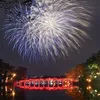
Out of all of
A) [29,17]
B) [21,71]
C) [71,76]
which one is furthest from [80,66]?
[29,17]

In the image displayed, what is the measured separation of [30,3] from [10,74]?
12965 cm

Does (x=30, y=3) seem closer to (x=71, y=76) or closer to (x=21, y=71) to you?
(x=71, y=76)

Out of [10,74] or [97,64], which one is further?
[10,74]

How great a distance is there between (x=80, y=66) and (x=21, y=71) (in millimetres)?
66856

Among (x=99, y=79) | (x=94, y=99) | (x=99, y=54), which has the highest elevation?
(x=99, y=54)

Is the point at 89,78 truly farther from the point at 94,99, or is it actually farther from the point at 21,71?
Result: the point at 21,71

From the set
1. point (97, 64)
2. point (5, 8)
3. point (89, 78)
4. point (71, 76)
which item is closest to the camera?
point (5, 8)

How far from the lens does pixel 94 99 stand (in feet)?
201

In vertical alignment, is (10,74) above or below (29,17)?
above

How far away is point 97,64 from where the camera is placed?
297ft

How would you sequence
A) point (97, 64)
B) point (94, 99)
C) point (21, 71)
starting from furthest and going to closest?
point (21, 71) → point (97, 64) → point (94, 99)

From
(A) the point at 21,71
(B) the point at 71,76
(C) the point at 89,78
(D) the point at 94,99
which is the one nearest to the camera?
(D) the point at 94,99

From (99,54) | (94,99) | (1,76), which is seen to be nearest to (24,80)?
(1,76)

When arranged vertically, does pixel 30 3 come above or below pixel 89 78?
below
